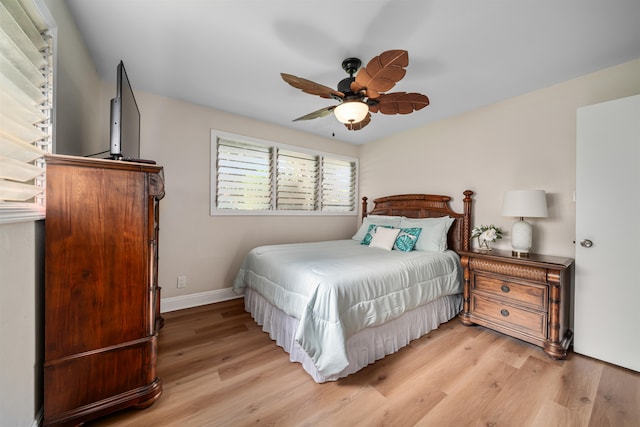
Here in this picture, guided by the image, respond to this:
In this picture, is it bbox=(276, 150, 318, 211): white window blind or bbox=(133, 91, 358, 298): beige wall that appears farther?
bbox=(276, 150, 318, 211): white window blind

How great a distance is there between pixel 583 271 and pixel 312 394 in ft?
7.71

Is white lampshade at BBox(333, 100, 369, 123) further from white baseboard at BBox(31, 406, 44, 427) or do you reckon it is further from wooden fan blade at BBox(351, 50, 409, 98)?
white baseboard at BBox(31, 406, 44, 427)

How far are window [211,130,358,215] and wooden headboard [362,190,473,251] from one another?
757 mm

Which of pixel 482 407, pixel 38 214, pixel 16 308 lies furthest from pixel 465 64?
pixel 16 308

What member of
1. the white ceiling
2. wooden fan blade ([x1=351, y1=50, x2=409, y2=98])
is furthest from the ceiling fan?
the white ceiling

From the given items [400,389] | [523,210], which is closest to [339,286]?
[400,389]

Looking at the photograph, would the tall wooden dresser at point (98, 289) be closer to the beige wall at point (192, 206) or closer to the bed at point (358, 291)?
the bed at point (358, 291)

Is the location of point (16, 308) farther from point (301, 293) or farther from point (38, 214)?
point (301, 293)

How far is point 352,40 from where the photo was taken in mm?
1781

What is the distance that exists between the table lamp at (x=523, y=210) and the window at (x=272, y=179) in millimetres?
2422

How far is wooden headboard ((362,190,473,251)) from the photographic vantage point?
297 cm

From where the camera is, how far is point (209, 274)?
9.90 ft

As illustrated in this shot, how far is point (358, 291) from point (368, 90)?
145 cm

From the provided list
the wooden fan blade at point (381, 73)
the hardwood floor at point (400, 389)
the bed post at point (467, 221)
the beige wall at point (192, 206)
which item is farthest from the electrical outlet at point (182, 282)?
the bed post at point (467, 221)
